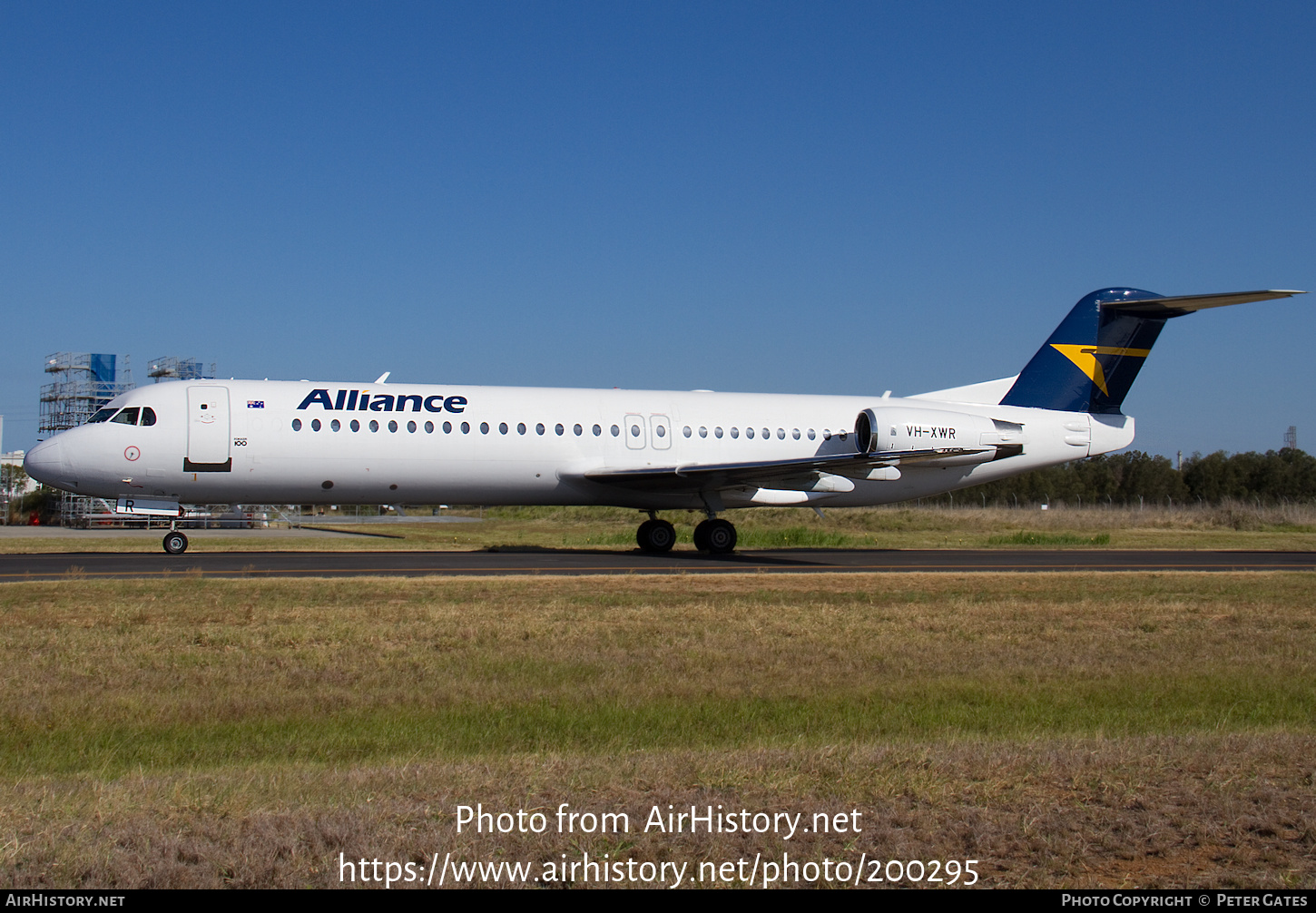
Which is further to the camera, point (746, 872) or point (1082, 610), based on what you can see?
point (1082, 610)

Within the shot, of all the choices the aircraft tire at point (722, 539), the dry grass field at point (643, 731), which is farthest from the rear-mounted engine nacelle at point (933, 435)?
the dry grass field at point (643, 731)

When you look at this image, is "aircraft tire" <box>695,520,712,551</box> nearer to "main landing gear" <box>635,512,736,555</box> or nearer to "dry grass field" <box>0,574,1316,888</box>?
"main landing gear" <box>635,512,736,555</box>

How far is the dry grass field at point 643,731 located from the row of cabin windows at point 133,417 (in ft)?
26.3

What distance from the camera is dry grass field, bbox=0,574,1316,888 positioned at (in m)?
4.73

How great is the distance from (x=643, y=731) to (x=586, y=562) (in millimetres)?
14635

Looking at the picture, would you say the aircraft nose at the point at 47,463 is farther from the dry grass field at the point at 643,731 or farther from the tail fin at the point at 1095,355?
the tail fin at the point at 1095,355

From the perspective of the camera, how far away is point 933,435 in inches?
1007

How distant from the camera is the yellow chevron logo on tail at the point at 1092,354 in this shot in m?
28.2

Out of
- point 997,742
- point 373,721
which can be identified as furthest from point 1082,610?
point 373,721

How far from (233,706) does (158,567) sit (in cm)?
1193

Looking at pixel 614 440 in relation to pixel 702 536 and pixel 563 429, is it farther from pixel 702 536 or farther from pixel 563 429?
pixel 702 536

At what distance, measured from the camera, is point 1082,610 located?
547 inches

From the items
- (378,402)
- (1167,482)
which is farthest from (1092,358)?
(1167,482)
